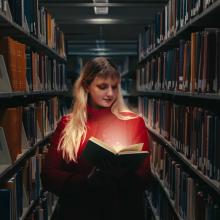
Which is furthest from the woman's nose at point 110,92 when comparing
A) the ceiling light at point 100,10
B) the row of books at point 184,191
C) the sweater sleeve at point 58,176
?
the ceiling light at point 100,10

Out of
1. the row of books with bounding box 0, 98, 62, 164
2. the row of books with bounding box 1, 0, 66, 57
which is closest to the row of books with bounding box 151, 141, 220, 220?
the row of books with bounding box 0, 98, 62, 164

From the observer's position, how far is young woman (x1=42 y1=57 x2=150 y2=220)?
7.19ft

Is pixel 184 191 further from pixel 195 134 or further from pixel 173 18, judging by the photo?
pixel 173 18

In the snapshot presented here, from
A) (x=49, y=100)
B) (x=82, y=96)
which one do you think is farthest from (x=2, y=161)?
(x=49, y=100)

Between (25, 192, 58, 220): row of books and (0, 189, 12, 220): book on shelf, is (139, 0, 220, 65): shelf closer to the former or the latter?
(0, 189, 12, 220): book on shelf

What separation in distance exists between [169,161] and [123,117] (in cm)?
114

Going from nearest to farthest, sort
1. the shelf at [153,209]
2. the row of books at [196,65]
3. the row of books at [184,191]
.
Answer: the row of books at [196,65] → the row of books at [184,191] → the shelf at [153,209]

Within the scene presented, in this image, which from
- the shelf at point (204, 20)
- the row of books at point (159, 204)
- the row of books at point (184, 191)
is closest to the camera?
the shelf at point (204, 20)

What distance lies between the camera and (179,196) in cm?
281

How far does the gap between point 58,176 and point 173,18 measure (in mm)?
1569

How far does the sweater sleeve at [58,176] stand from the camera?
7.11 ft

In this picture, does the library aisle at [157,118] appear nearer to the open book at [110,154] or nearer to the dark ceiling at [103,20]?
the open book at [110,154]

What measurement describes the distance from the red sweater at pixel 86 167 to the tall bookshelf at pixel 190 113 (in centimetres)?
31

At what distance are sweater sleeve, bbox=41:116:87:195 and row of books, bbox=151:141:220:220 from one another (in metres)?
0.62
